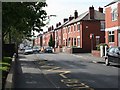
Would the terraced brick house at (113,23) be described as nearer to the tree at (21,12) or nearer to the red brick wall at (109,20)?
the red brick wall at (109,20)

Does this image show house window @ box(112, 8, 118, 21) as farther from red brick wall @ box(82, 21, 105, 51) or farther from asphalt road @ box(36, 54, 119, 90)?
red brick wall @ box(82, 21, 105, 51)

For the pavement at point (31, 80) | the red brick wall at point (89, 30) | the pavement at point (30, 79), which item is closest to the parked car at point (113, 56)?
the pavement at point (30, 79)

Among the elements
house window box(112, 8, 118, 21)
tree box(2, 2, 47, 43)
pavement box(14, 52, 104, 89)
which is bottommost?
pavement box(14, 52, 104, 89)

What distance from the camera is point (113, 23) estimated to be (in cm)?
4466

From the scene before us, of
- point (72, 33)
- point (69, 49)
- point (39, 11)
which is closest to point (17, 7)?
point (39, 11)

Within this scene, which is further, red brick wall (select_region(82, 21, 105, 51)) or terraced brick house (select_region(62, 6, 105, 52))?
red brick wall (select_region(82, 21, 105, 51))

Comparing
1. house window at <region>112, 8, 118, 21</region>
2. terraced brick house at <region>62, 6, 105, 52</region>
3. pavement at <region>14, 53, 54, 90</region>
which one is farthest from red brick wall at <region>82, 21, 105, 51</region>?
pavement at <region>14, 53, 54, 90</region>

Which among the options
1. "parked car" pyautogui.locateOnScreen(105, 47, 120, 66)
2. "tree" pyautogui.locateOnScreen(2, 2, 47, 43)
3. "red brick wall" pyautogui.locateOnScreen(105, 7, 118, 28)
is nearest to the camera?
"tree" pyautogui.locateOnScreen(2, 2, 47, 43)

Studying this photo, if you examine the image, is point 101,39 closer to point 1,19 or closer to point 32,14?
point 32,14

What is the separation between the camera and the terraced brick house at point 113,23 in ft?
141

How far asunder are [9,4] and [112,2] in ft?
90.8

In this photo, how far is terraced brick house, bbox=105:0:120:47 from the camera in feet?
141

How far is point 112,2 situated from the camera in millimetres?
45438

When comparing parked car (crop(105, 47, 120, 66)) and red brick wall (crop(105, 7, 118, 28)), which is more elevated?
red brick wall (crop(105, 7, 118, 28))
